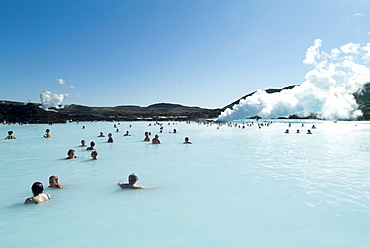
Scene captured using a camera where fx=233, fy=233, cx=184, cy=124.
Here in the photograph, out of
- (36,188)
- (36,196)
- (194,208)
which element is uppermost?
(36,188)

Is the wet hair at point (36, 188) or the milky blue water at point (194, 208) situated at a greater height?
the wet hair at point (36, 188)

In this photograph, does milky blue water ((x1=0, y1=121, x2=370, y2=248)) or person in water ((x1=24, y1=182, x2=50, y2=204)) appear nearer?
milky blue water ((x1=0, y1=121, x2=370, y2=248))

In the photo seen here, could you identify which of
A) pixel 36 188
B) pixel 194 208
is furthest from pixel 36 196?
pixel 194 208

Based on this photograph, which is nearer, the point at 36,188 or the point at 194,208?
the point at 194,208

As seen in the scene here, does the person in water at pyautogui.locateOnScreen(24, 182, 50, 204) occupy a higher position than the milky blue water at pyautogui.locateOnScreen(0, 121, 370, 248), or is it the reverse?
the person in water at pyautogui.locateOnScreen(24, 182, 50, 204)

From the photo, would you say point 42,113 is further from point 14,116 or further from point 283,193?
point 283,193

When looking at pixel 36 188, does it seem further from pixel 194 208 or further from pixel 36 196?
pixel 194 208

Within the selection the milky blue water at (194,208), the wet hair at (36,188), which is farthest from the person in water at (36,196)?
the milky blue water at (194,208)

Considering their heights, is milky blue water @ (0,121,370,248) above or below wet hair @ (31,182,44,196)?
below

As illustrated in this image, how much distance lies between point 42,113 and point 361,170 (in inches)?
2673

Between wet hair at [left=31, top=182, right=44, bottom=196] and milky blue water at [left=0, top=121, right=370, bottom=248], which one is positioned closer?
milky blue water at [left=0, top=121, right=370, bottom=248]

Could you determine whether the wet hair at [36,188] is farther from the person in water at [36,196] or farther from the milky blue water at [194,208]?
the milky blue water at [194,208]

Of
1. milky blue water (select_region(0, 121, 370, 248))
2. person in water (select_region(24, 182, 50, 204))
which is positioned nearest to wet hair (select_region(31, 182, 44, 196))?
person in water (select_region(24, 182, 50, 204))

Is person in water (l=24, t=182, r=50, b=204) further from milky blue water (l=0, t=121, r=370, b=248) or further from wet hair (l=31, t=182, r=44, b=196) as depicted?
milky blue water (l=0, t=121, r=370, b=248)
